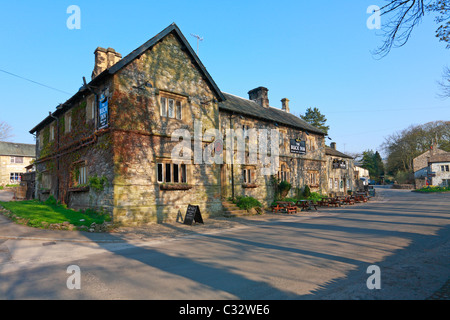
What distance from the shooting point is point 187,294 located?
4.55m

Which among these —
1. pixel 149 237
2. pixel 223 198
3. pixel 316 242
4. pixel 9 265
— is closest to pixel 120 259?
pixel 9 265

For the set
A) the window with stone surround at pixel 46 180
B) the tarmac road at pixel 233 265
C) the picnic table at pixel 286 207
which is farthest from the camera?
the window with stone surround at pixel 46 180

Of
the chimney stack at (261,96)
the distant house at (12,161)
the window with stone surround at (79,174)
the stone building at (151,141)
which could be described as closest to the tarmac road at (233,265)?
the stone building at (151,141)

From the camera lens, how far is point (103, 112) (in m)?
12.8

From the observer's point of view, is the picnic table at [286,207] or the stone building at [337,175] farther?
the stone building at [337,175]

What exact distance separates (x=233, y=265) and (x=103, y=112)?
10103 mm

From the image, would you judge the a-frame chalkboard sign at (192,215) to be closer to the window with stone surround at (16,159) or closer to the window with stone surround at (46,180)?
the window with stone surround at (46,180)

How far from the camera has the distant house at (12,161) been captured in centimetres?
4416

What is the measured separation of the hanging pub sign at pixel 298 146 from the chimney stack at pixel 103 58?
15.9 metres

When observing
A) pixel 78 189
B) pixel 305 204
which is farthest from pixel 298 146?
pixel 78 189

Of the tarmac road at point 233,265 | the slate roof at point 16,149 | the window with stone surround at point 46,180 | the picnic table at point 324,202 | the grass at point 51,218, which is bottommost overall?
the picnic table at point 324,202

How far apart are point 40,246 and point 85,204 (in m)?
5.77

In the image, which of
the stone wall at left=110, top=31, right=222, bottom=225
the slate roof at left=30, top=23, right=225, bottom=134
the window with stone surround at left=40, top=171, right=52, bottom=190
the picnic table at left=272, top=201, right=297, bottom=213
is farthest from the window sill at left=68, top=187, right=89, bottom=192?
the picnic table at left=272, top=201, right=297, bottom=213
